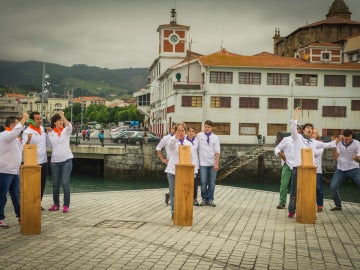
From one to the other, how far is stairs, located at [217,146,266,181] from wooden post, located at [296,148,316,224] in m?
28.2

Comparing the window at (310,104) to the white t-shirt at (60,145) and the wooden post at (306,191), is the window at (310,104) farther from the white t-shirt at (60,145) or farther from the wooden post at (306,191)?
the white t-shirt at (60,145)

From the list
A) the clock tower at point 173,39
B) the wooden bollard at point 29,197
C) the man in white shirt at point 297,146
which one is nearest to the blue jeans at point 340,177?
the man in white shirt at point 297,146

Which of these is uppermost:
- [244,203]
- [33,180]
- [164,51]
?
[164,51]

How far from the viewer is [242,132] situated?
50.2 m

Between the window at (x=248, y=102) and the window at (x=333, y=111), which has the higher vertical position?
the window at (x=248, y=102)

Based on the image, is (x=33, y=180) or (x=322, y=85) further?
(x=322, y=85)

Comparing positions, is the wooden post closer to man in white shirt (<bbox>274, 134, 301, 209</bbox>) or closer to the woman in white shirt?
man in white shirt (<bbox>274, 134, 301, 209</bbox>)

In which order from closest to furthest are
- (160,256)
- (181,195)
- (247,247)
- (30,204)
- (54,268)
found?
(54,268)
(160,256)
(247,247)
(30,204)
(181,195)

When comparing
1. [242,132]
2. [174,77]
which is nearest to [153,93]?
[174,77]

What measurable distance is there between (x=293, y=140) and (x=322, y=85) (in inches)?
1684

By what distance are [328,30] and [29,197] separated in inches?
3018

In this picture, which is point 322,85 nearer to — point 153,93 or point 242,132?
point 242,132

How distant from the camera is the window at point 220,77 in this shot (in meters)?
50.1

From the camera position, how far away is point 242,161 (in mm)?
39281
